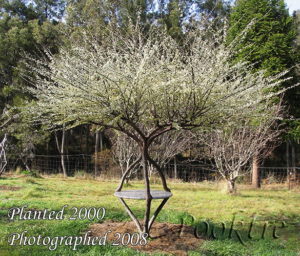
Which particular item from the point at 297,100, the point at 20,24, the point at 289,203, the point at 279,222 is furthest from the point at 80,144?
the point at 279,222

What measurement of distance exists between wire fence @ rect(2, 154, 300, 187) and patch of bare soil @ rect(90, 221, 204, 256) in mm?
10581

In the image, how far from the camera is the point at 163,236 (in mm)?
4836

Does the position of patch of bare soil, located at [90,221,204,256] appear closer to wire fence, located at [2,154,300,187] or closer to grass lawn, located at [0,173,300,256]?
grass lawn, located at [0,173,300,256]

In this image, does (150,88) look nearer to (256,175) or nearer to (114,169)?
(256,175)

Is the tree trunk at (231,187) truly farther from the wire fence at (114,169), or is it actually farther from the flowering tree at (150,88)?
the flowering tree at (150,88)

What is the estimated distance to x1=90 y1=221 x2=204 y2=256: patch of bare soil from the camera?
4.29m

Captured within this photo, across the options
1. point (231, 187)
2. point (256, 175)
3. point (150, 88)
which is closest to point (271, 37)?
point (256, 175)

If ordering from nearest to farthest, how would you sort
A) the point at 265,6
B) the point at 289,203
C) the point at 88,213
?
the point at 88,213
the point at 289,203
the point at 265,6

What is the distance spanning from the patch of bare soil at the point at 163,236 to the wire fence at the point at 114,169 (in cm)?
1058

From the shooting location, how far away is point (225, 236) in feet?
17.1

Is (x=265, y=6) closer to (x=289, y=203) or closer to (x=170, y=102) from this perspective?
(x=289, y=203)

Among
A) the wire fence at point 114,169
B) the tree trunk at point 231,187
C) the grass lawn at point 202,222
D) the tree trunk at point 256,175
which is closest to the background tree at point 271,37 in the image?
the tree trunk at point 256,175

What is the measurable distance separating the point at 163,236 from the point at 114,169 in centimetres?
1224

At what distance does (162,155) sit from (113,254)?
10.2m
